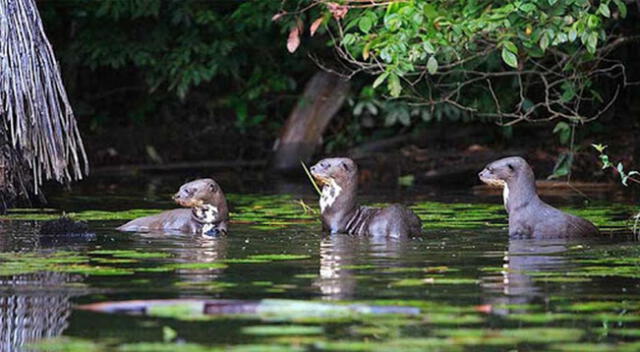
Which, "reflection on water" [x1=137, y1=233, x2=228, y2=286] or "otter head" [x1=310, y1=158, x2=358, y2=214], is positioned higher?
"otter head" [x1=310, y1=158, x2=358, y2=214]

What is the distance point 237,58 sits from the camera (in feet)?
65.1

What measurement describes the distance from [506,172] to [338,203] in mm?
1331

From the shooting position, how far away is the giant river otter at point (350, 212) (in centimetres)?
1109

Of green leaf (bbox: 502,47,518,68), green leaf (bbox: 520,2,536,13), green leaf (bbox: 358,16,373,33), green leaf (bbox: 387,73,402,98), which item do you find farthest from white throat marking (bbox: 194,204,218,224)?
green leaf (bbox: 520,2,536,13)

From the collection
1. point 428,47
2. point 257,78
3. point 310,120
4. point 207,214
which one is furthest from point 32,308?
point 257,78

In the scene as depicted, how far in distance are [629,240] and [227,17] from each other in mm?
9241

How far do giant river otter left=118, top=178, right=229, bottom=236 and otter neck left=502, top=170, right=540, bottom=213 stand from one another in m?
2.17

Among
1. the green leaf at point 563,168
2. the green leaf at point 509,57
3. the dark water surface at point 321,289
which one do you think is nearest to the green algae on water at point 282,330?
the dark water surface at point 321,289

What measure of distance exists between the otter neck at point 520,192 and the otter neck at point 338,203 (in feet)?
4.04

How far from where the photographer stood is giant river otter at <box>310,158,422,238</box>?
11.1 metres

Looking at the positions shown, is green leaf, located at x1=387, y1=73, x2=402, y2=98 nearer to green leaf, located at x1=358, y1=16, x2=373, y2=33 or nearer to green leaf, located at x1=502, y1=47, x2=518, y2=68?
green leaf, located at x1=358, y1=16, x2=373, y2=33

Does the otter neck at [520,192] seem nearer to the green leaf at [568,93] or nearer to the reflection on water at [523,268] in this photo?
the reflection on water at [523,268]

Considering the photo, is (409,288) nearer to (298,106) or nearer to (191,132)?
(298,106)

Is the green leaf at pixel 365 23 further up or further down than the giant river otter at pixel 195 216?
further up
